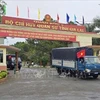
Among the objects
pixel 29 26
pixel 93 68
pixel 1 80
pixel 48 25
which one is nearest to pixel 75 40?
pixel 48 25

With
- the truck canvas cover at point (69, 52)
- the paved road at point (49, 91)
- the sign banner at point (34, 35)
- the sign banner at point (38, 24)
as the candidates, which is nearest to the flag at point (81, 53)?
the truck canvas cover at point (69, 52)

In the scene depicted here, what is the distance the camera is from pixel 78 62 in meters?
24.6

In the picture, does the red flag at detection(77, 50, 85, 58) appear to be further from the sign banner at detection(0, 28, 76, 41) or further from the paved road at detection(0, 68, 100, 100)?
the sign banner at detection(0, 28, 76, 41)

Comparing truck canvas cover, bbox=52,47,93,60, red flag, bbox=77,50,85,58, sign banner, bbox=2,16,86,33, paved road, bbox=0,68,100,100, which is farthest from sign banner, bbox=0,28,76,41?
paved road, bbox=0,68,100,100

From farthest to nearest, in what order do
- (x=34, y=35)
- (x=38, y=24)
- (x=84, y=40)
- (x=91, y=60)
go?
(x=84, y=40)
(x=38, y=24)
(x=34, y=35)
(x=91, y=60)

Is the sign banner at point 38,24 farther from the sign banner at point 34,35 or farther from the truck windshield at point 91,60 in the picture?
the truck windshield at point 91,60

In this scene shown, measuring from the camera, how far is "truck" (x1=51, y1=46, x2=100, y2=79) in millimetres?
A: 23297

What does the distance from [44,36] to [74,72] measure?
31.3ft

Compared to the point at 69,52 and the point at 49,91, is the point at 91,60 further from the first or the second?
the point at 49,91

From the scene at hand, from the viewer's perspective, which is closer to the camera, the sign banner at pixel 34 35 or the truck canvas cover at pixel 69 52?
the truck canvas cover at pixel 69 52

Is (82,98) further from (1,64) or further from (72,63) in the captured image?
(1,64)

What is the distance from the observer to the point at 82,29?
121 feet

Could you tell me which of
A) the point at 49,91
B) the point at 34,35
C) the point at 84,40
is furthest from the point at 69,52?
the point at 49,91

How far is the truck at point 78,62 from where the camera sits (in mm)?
23297
